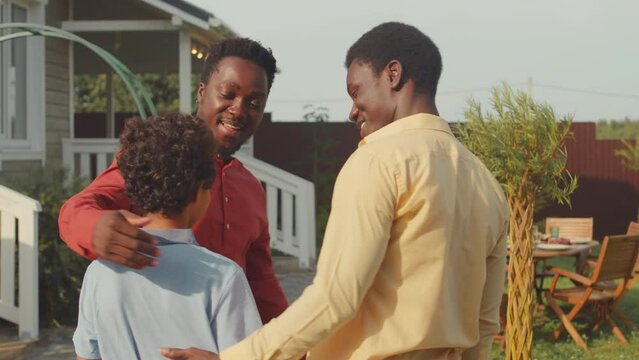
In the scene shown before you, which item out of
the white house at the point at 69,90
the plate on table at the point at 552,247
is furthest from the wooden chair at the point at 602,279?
the white house at the point at 69,90

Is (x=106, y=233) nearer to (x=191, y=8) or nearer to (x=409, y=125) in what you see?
(x=409, y=125)

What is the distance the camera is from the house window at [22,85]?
12.1 metres

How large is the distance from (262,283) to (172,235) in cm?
82

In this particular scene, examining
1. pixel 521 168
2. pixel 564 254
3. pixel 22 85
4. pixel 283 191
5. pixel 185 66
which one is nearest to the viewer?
pixel 521 168

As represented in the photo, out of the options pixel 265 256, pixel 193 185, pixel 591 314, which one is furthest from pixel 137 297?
pixel 591 314

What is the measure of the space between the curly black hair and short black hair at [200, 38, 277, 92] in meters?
0.72

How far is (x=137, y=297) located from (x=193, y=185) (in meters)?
0.29

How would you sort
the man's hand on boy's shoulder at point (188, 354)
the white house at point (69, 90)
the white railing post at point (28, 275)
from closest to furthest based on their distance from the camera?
1. the man's hand on boy's shoulder at point (188, 354)
2. the white railing post at point (28, 275)
3. the white house at point (69, 90)

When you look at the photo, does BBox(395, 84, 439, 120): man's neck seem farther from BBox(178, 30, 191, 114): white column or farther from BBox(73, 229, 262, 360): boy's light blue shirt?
BBox(178, 30, 191, 114): white column

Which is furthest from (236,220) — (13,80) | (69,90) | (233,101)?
(69,90)

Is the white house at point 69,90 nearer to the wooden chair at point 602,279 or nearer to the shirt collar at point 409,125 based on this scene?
the wooden chair at point 602,279

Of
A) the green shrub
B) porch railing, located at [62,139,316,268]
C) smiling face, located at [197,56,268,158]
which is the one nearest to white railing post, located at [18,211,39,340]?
the green shrub

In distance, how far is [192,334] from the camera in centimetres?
234

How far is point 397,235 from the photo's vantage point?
2.24m
